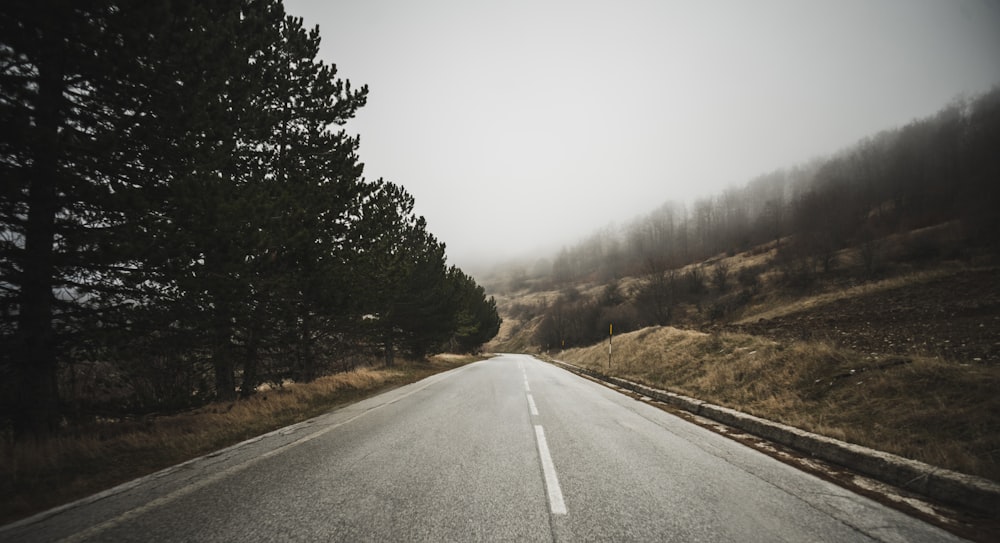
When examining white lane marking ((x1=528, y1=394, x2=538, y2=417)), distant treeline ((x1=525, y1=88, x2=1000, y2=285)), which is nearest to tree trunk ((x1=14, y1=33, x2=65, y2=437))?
white lane marking ((x1=528, y1=394, x2=538, y2=417))

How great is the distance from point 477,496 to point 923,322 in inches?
895

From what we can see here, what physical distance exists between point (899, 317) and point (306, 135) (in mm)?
29330

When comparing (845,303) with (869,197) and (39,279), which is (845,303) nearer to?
(39,279)

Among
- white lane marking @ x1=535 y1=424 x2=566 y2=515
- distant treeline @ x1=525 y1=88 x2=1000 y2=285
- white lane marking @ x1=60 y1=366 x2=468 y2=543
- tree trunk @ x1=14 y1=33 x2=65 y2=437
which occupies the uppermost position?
distant treeline @ x1=525 y1=88 x2=1000 y2=285

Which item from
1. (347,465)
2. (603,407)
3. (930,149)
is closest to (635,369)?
(603,407)

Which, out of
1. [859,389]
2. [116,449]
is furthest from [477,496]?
[859,389]

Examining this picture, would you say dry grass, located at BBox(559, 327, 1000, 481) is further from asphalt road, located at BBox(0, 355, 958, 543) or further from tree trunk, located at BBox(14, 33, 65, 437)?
tree trunk, located at BBox(14, 33, 65, 437)

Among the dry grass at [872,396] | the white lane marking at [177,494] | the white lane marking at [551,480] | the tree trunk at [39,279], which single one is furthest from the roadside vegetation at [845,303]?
the tree trunk at [39,279]

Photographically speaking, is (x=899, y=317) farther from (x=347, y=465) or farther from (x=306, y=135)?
(x=306, y=135)

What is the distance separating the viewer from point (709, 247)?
91875 millimetres

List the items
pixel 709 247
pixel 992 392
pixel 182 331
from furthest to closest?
pixel 709 247
pixel 182 331
pixel 992 392

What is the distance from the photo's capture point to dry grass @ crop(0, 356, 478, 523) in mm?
3631

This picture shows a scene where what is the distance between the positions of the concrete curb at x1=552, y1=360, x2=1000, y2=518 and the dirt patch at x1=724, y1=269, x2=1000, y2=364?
3677 mm

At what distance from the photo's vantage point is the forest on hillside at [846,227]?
3997 cm
